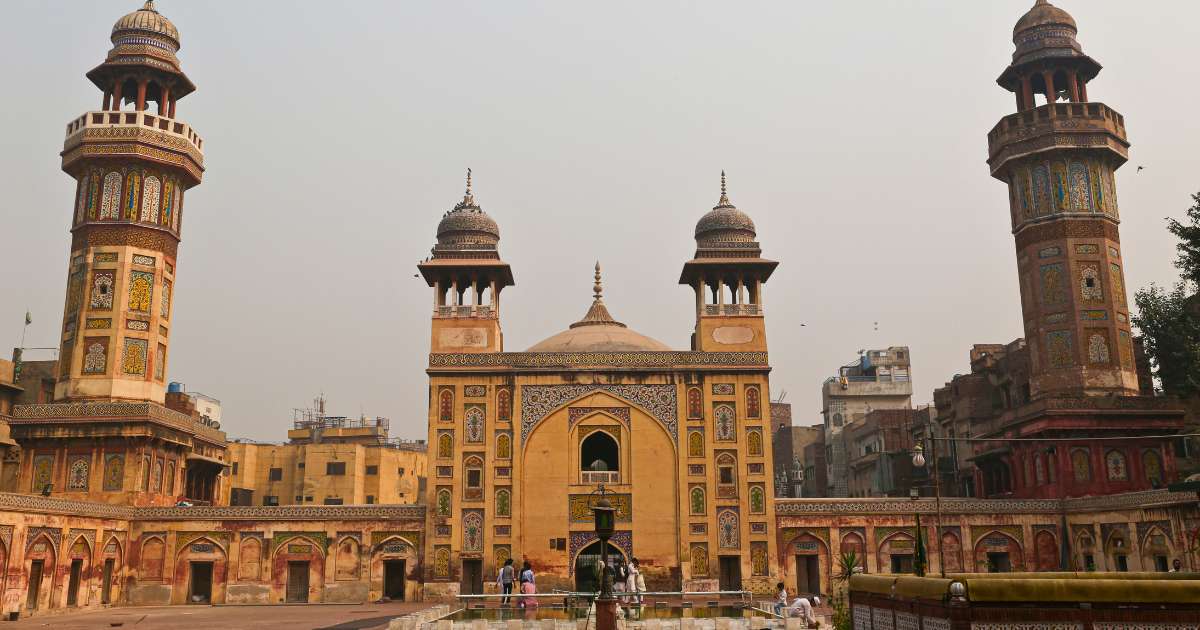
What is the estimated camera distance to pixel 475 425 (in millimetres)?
32250

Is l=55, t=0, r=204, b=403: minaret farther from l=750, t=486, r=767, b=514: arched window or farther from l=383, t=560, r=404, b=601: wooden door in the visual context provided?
l=750, t=486, r=767, b=514: arched window

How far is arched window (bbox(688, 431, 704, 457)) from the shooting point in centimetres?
3228

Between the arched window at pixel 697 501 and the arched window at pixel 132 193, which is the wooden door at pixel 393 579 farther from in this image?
the arched window at pixel 132 193

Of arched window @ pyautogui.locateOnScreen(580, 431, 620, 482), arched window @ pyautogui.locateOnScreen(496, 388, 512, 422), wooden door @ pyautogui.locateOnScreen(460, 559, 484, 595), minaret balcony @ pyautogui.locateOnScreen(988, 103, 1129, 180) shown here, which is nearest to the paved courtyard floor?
wooden door @ pyautogui.locateOnScreen(460, 559, 484, 595)

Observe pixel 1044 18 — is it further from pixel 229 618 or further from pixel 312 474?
pixel 312 474

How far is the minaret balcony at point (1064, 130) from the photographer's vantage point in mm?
33969

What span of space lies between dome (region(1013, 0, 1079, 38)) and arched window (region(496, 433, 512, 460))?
23.1 meters

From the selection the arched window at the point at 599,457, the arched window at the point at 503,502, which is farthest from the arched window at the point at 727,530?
the arched window at the point at 503,502

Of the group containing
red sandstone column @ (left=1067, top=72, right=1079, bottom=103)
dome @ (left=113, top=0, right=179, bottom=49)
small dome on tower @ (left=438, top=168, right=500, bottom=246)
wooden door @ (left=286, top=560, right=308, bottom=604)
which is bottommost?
wooden door @ (left=286, top=560, right=308, bottom=604)

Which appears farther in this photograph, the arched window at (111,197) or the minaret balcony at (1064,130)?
the minaret balcony at (1064,130)

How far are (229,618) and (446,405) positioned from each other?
9.57 m

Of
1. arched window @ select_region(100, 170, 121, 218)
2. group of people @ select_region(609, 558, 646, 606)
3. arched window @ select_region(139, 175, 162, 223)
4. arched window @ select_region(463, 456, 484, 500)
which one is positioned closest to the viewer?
group of people @ select_region(609, 558, 646, 606)

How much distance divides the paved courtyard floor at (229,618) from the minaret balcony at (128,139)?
48.1 feet

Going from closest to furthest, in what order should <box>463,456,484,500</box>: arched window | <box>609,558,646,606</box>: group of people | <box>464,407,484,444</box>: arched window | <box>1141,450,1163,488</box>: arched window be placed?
<box>609,558,646,606</box>: group of people < <box>1141,450,1163,488</box>: arched window < <box>463,456,484,500</box>: arched window < <box>464,407,484,444</box>: arched window
